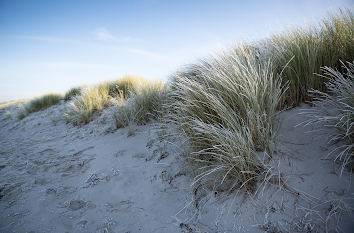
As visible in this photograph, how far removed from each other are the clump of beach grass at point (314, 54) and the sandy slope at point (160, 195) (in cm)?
34

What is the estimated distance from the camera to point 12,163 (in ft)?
10.7

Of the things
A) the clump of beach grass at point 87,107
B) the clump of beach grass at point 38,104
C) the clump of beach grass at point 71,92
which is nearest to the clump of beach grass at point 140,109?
the clump of beach grass at point 87,107

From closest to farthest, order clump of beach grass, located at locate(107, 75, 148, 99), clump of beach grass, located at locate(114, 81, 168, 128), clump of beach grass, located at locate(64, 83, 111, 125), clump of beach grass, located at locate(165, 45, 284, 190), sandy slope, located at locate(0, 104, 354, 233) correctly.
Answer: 1. sandy slope, located at locate(0, 104, 354, 233)
2. clump of beach grass, located at locate(165, 45, 284, 190)
3. clump of beach grass, located at locate(114, 81, 168, 128)
4. clump of beach grass, located at locate(64, 83, 111, 125)
5. clump of beach grass, located at locate(107, 75, 148, 99)

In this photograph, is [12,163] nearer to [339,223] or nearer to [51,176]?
[51,176]

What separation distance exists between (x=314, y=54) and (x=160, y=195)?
7.83ft

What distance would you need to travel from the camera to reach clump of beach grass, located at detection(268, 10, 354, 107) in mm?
2238

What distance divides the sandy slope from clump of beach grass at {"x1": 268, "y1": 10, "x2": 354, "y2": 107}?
336mm

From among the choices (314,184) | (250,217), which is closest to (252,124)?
(314,184)

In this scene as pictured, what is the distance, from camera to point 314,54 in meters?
2.27

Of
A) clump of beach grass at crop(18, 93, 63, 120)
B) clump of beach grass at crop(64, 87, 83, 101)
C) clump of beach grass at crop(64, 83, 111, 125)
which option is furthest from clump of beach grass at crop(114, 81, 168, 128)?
clump of beach grass at crop(18, 93, 63, 120)

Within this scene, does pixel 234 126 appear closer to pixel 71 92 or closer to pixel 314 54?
pixel 314 54

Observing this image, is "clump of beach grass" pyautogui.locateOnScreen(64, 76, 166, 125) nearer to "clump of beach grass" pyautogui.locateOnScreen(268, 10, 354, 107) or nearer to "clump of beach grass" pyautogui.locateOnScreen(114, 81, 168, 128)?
"clump of beach grass" pyautogui.locateOnScreen(114, 81, 168, 128)

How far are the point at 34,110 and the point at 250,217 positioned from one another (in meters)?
9.61

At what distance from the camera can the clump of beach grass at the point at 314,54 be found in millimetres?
2238
